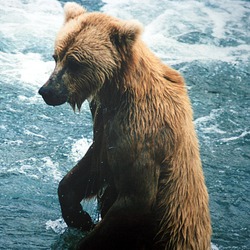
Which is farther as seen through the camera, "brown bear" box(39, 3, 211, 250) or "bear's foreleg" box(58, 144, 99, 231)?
"bear's foreleg" box(58, 144, 99, 231)

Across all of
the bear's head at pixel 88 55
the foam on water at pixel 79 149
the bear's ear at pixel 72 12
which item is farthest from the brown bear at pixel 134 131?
the foam on water at pixel 79 149

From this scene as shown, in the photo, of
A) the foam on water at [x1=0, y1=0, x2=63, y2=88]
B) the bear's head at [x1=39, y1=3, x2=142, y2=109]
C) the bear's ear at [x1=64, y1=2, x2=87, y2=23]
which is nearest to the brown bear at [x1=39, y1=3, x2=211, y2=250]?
the bear's head at [x1=39, y1=3, x2=142, y2=109]

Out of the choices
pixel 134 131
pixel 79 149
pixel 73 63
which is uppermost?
pixel 73 63

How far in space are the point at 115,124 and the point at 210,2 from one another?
10295 millimetres

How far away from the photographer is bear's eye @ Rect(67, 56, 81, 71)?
3742mm

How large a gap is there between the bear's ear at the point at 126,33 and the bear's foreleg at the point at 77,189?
30.6 inches

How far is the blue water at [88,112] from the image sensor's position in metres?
5.13

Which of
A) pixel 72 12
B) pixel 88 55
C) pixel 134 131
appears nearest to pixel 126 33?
pixel 88 55

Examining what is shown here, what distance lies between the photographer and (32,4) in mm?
11703

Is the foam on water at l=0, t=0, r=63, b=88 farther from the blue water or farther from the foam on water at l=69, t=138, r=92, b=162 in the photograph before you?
the foam on water at l=69, t=138, r=92, b=162

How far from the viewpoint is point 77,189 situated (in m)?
4.24

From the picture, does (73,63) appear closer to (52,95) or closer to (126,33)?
(52,95)

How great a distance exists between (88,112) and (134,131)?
4.17 meters

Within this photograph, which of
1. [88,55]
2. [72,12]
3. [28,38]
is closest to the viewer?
[88,55]
